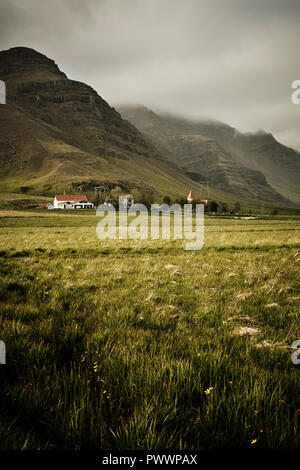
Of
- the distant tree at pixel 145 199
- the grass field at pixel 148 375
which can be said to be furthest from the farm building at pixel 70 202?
the grass field at pixel 148 375

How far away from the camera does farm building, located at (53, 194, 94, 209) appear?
166m

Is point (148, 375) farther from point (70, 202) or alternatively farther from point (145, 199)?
point (70, 202)

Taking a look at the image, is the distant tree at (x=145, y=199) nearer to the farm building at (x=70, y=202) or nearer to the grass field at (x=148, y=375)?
the farm building at (x=70, y=202)

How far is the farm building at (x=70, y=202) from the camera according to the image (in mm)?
166375

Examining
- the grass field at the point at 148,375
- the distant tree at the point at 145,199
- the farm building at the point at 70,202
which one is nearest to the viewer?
the grass field at the point at 148,375

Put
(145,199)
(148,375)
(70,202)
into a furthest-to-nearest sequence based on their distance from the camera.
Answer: (70,202) → (145,199) → (148,375)

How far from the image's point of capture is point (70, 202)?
553ft

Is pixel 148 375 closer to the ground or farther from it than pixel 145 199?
closer to the ground

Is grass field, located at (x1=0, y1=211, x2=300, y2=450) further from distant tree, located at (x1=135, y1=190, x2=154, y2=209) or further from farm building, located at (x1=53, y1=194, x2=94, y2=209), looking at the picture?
farm building, located at (x1=53, y1=194, x2=94, y2=209)

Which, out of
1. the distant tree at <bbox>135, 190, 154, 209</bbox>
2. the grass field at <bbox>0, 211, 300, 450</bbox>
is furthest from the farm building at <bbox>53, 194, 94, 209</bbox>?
the grass field at <bbox>0, 211, 300, 450</bbox>

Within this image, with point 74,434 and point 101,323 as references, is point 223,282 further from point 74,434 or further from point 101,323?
A: point 74,434

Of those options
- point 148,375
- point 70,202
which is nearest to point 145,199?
point 70,202
